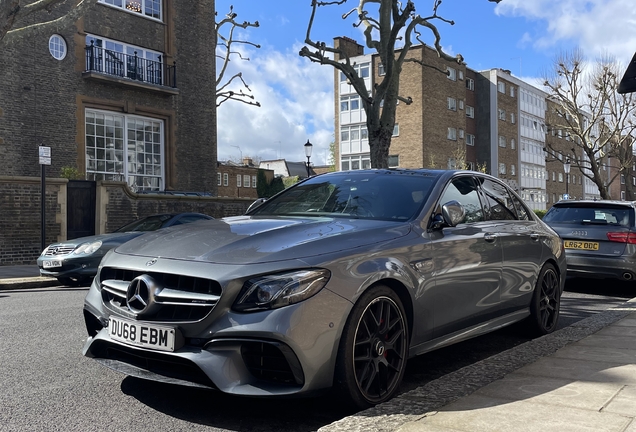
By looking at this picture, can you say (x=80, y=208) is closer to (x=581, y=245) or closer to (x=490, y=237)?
(x=581, y=245)

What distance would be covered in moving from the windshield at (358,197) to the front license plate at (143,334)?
5.17 ft

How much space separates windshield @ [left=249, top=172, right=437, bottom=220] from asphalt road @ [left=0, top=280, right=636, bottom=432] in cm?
124

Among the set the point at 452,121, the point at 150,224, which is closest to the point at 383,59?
the point at 150,224

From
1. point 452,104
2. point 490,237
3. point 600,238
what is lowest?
point 600,238

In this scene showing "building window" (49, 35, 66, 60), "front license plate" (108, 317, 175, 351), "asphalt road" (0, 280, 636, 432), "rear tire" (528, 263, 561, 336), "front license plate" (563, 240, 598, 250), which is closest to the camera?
"front license plate" (108, 317, 175, 351)

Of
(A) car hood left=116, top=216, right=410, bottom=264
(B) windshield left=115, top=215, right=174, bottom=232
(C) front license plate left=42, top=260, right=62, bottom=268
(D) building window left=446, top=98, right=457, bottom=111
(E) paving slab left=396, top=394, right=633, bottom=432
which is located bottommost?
(E) paving slab left=396, top=394, right=633, bottom=432

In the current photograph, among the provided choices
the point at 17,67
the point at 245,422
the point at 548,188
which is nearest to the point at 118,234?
the point at 245,422

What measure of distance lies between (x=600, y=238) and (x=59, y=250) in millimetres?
9309

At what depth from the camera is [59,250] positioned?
37.1 ft

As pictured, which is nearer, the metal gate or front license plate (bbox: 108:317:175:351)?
front license plate (bbox: 108:317:175:351)

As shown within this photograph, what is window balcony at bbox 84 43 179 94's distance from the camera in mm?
23422

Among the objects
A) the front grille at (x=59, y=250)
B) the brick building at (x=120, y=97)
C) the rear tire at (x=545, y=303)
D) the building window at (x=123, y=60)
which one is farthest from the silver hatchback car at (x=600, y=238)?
the building window at (x=123, y=60)

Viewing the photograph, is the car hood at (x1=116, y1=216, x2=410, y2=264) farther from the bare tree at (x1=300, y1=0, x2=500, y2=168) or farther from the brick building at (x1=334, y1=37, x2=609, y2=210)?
the brick building at (x1=334, y1=37, x2=609, y2=210)

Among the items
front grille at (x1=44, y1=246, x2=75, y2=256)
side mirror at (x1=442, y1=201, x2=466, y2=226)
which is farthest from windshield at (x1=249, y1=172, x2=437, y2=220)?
front grille at (x1=44, y1=246, x2=75, y2=256)
